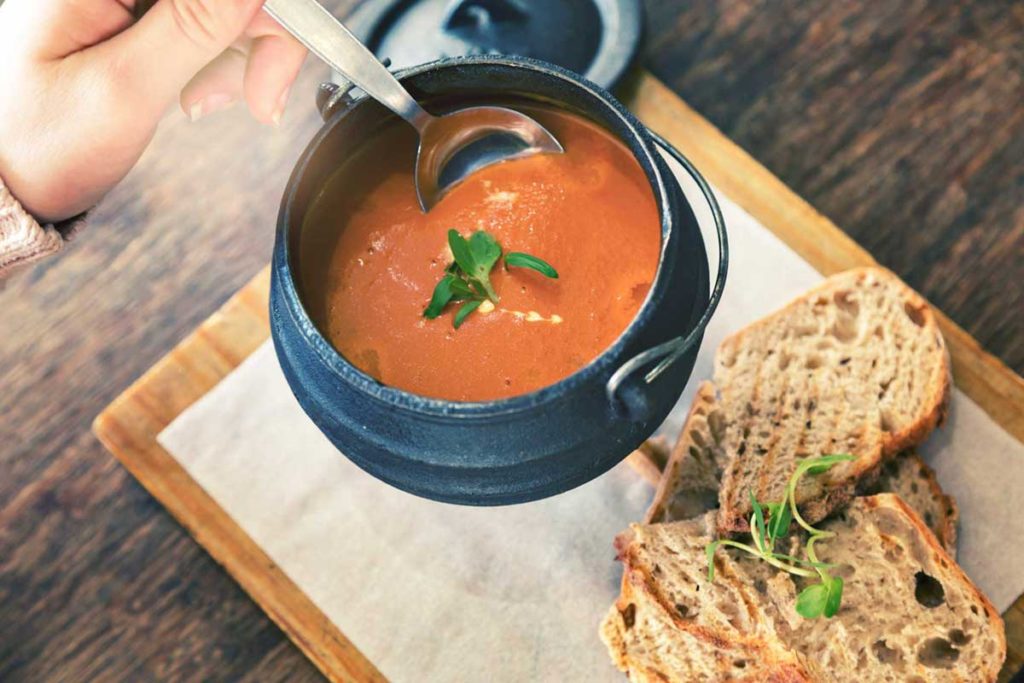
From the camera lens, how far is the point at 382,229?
1735 millimetres

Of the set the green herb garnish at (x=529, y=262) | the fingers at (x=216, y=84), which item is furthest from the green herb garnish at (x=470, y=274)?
the fingers at (x=216, y=84)

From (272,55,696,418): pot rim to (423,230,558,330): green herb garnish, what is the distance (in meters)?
0.15

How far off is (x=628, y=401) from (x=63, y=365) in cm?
154

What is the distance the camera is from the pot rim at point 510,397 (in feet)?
4.78

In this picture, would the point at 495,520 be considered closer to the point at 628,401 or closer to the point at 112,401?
the point at 628,401

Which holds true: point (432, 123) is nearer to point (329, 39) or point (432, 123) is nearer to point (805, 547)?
point (329, 39)

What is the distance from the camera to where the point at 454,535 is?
2191mm

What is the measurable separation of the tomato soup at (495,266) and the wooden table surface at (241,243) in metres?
0.82

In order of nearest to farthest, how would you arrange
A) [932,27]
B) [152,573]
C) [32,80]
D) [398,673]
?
[32,80], [398,673], [152,573], [932,27]

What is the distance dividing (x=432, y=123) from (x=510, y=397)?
0.54 m

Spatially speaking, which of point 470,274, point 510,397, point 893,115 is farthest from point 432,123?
point 893,115

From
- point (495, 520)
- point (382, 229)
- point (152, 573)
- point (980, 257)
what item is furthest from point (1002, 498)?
point (152, 573)

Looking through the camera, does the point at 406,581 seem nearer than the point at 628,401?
No

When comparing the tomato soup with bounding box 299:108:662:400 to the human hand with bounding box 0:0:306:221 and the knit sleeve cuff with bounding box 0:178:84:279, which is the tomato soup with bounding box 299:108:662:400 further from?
the knit sleeve cuff with bounding box 0:178:84:279
